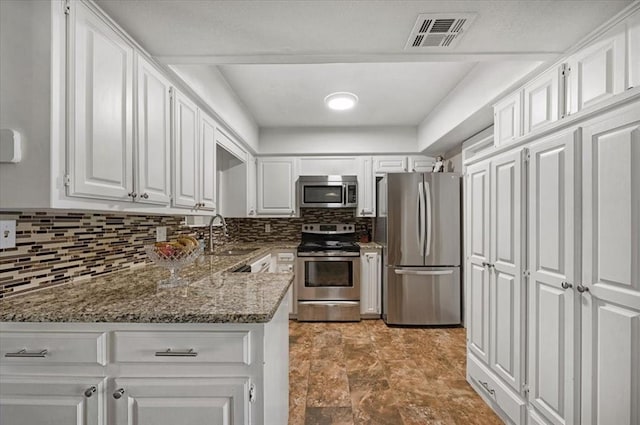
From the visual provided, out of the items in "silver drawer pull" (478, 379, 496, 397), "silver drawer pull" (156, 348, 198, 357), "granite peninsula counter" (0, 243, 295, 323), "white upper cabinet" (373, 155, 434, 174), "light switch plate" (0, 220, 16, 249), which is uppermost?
"white upper cabinet" (373, 155, 434, 174)

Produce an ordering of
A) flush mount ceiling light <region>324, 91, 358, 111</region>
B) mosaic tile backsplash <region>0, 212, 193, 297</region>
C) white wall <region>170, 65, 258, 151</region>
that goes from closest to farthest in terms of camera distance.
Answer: mosaic tile backsplash <region>0, 212, 193, 297</region> < white wall <region>170, 65, 258, 151</region> < flush mount ceiling light <region>324, 91, 358, 111</region>

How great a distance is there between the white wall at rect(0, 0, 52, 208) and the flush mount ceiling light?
2.23 meters

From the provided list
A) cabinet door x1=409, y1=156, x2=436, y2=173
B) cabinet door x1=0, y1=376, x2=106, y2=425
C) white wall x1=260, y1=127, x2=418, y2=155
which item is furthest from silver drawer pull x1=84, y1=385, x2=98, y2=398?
cabinet door x1=409, y1=156, x2=436, y2=173

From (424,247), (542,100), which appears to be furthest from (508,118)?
(424,247)

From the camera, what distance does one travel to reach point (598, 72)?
148cm

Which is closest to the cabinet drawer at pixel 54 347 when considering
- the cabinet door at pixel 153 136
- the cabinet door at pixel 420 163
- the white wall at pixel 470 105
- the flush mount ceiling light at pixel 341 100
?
the cabinet door at pixel 153 136

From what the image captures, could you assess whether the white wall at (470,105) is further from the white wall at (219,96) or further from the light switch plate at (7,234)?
the light switch plate at (7,234)

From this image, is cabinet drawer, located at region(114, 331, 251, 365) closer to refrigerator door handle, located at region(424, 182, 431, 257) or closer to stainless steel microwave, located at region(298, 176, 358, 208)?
refrigerator door handle, located at region(424, 182, 431, 257)

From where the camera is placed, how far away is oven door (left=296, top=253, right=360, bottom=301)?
375 cm

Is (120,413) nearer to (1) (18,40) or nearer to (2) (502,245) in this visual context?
(1) (18,40)

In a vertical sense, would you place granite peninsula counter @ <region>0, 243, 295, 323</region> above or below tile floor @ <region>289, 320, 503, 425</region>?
above

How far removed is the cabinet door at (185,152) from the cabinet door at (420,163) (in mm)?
2723

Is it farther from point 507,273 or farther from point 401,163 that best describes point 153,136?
point 401,163

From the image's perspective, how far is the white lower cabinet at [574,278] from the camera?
45.3 inches
